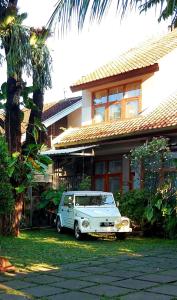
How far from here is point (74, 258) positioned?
458 inches

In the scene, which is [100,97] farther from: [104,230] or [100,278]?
[100,278]

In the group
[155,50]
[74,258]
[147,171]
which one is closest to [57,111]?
[155,50]

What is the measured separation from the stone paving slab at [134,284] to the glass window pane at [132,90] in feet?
44.2

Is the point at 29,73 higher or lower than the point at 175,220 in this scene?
higher

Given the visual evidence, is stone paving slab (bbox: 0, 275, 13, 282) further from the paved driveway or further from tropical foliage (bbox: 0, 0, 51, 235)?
tropical foliage (bbox: 0, 0, 51, 235)

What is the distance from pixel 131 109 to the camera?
2156cm

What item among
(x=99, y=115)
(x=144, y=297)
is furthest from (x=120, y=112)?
(x=144, y=297)

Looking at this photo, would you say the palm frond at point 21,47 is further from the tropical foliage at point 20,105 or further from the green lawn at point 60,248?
the green lawn at point 60,248

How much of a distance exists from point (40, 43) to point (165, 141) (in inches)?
208

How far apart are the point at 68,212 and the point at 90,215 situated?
159 cm

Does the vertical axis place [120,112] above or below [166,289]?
above

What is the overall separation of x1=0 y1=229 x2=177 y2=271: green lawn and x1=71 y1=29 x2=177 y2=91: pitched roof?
7949 millimetres

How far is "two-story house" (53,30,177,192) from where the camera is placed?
1995cm

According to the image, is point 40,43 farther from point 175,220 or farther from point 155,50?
point 155,50
